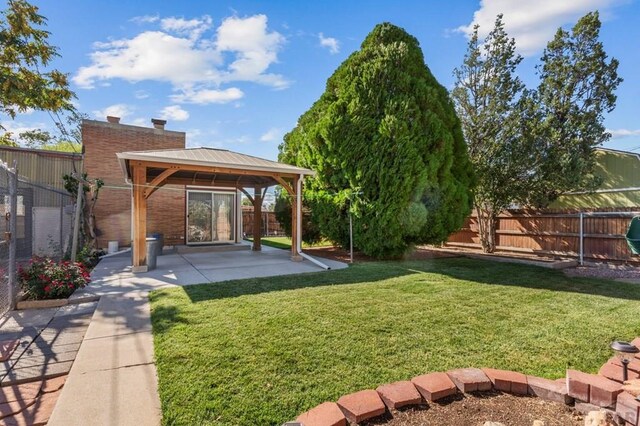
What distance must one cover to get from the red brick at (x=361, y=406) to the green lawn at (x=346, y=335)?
0.50 feet

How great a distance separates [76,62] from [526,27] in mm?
13930

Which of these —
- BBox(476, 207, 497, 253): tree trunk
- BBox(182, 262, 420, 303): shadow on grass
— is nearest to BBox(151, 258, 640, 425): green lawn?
BBox(182, 262, 420, 303): shadow on grass

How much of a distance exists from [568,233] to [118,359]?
11273 millimetres

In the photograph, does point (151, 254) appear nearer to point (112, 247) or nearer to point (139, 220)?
point (139, 220)

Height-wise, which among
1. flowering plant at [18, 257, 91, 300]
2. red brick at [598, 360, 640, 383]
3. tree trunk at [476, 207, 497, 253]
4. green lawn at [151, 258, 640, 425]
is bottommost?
green lawn at [151, 258, 640, 425]

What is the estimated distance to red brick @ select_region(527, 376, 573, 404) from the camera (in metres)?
2.27

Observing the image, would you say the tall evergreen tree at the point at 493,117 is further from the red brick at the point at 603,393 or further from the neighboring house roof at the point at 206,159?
the red brick at the point at 603,393

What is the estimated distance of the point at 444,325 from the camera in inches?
151

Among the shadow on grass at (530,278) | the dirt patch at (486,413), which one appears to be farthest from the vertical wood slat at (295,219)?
the dirt patch at (486,413)

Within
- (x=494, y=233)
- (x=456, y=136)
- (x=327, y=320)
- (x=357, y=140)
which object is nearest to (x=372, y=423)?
(x=327, y=320)

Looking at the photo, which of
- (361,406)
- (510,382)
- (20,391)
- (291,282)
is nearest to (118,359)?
(20,391)

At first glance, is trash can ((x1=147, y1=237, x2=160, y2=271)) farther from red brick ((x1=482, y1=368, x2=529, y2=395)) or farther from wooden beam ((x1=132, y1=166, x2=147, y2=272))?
Answer: red brick ((x1=482, y1=368, x2=529, y2=395))

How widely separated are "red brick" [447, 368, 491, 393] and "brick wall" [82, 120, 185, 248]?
12.3m

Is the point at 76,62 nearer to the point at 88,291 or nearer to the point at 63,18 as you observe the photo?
the point at 63,18
